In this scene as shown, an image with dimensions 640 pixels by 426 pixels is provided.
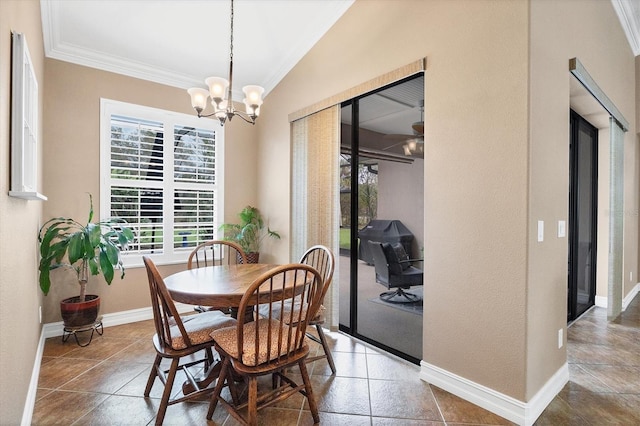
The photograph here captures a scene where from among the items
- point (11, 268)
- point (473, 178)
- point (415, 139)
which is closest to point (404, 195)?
point (415, 139)

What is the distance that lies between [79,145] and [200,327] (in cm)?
262

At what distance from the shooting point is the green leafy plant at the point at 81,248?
9.07 feet

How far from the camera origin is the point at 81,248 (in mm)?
2857

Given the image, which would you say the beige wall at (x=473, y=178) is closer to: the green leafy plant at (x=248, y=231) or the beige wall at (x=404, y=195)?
the beige wall at (x=404, y=195)

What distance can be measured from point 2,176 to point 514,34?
111 inches

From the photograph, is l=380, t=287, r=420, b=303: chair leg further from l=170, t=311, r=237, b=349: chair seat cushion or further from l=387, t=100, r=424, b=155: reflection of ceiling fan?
l=170, t=311, r=237, b=349: chair seat cushion

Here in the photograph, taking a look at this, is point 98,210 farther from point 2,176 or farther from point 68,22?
point 2,176

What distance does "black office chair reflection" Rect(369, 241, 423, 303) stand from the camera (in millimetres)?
3172

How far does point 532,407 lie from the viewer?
194 cm

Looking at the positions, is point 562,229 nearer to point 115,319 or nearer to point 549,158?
point 549,158

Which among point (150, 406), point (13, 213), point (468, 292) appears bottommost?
point (150, 406)

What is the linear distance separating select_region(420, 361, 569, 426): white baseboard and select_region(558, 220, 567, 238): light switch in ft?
3.16

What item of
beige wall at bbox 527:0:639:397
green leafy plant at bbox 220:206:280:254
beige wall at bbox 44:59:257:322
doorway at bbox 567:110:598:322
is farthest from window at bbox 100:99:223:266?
doorway at bbox 567:110:598:322

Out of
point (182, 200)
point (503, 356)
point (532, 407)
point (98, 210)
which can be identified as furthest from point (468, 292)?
point (98, 210)
